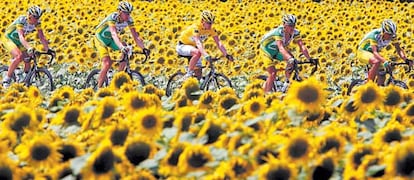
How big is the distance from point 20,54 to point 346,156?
36.3 feet

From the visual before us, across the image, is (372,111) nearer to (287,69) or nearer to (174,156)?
(174,156)

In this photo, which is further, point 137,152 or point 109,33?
point 109,33

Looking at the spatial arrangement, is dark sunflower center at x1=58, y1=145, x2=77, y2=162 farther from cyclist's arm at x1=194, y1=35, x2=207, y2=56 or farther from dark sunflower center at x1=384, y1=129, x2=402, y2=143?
cyclist's arm at x1=194, y1=35, x2=207, y2=56

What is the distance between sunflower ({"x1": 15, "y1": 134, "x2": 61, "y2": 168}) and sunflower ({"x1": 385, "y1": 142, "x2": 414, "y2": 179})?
1.80 metres

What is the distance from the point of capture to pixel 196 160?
4891 millimetres

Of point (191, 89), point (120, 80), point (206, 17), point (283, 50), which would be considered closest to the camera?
point (191, 89)

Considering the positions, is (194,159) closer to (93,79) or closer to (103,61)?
(103,61)

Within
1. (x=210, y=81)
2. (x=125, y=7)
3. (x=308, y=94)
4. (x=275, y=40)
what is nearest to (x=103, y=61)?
(x=125, y=7)

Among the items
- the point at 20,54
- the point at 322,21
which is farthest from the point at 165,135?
the point at 322,21

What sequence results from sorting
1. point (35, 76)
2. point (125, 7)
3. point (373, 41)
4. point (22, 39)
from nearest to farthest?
point (373, 41) < point (125, 7) < point (22, 39) < point (35, 76)

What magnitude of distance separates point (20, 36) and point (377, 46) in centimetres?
558

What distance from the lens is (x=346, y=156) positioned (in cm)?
489

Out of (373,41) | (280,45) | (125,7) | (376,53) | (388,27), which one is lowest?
(376,53)

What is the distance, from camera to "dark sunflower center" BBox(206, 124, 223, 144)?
5348 mm
